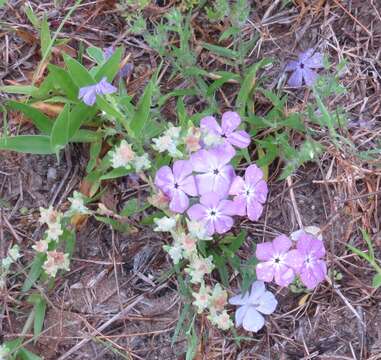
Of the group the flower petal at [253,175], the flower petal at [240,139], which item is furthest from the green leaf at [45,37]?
the flower petal at [253,175]

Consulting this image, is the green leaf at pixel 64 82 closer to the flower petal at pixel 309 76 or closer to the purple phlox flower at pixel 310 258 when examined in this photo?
the flower petal at pixel 309 76

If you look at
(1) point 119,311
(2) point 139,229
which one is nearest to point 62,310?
(1) point 119,311

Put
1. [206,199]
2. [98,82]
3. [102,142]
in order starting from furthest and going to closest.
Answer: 1. [102,142]
2. [98,82]
3. [206,199]

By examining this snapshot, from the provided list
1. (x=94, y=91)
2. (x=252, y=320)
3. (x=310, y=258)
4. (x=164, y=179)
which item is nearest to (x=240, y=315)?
(x=252, y=320)

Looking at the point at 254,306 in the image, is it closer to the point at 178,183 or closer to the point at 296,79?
the point at 178,183

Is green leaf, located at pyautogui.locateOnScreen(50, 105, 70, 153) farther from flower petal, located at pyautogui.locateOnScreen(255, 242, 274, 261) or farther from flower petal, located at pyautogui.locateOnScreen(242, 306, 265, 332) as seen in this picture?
flower petal, located at pyautogui.locateOnScreen(242, 306, 265, 332)

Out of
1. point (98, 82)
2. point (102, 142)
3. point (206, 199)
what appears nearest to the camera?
point (206, 199)

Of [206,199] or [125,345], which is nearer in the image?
[206,199]

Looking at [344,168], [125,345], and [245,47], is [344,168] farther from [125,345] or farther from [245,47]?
[125,345]
